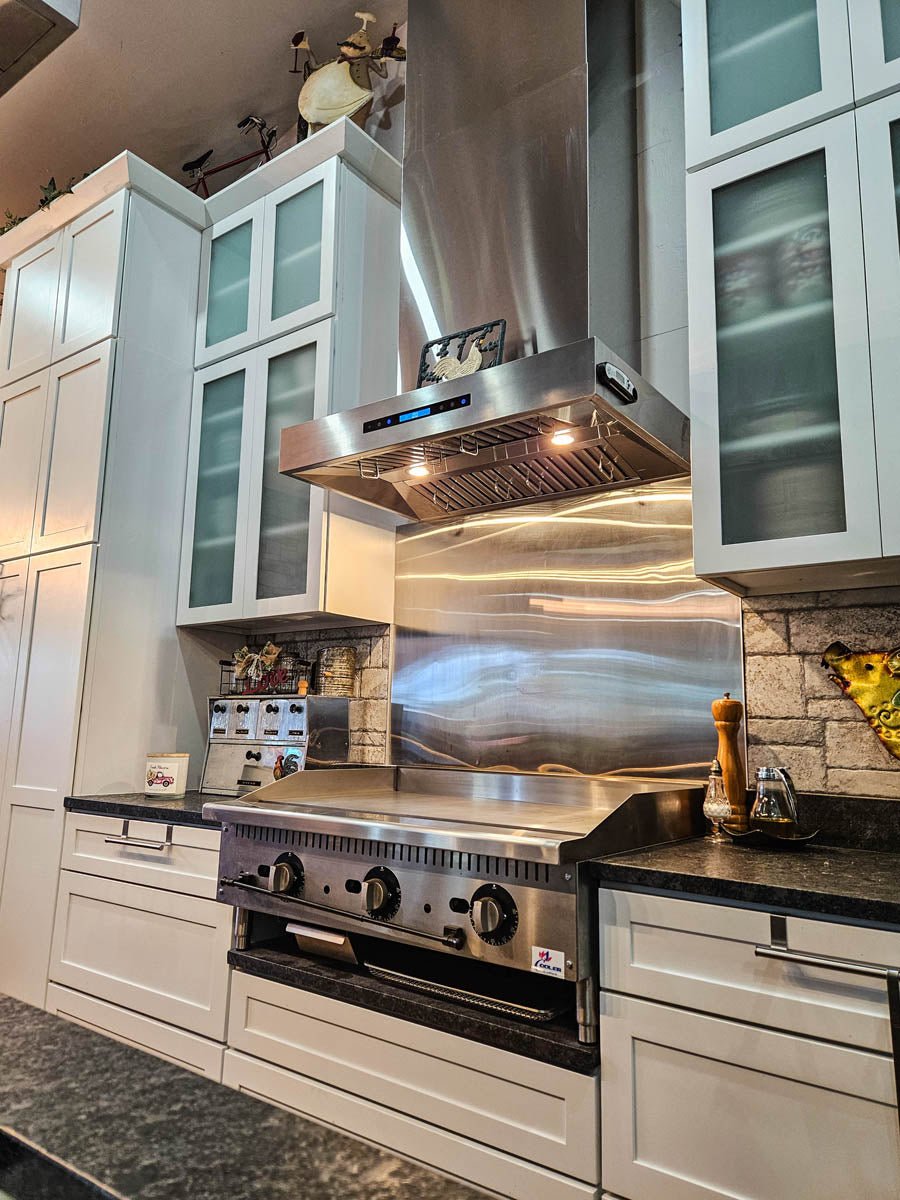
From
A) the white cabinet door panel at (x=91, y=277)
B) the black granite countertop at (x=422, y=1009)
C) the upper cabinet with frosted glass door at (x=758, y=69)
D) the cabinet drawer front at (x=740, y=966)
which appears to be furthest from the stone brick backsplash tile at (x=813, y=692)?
the white cabinet door panel at (x=91, y=277)

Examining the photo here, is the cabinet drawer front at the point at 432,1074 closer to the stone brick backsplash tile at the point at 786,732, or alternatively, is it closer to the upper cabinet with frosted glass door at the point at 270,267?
the stone brick backsplash tile at the point at 786,732

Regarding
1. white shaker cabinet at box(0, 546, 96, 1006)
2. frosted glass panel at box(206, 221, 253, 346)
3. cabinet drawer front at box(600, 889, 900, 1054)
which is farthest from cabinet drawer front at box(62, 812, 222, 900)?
frosted glass panel at box(206, 221, 253, 346)

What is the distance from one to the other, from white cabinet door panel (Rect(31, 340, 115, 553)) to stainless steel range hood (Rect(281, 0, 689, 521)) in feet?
3.09

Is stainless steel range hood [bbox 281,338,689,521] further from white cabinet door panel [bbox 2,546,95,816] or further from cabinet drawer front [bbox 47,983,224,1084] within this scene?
cabinet drawer front [bbox 47,983,224,1084]

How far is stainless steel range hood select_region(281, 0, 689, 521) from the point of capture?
6.44ft

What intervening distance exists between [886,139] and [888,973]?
1547mm

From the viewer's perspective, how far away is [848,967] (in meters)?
1.17

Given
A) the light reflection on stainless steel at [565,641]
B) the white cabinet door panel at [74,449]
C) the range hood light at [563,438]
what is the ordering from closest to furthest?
1. the range hood light at [563,438]
2. the light reflection on stainless steel at [565,641]
3. the white cabinet door panel at [74,449]

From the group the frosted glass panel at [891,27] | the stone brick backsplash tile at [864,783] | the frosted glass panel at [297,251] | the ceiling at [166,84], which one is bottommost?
the stone brick backsplash tile at [864,783]

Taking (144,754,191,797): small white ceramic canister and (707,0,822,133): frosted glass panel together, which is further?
(144,754,191,797): small white ceramic canister

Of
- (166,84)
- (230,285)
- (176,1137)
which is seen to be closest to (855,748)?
(176,1137)

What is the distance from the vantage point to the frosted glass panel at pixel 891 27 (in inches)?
65.9

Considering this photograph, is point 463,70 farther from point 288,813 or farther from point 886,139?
point 288,813

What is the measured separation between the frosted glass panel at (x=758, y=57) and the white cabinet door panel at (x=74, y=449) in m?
2.10
